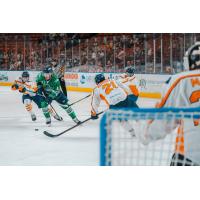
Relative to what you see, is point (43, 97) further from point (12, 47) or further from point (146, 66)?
point (146, 66)

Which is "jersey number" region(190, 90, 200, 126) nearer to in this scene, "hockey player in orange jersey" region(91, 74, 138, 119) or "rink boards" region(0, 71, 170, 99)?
"rink boards" region(0, 71, 170, 99)

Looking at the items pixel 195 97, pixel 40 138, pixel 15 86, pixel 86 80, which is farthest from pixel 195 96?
pixel 15 86

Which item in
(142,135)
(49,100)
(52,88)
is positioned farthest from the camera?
(49,100)

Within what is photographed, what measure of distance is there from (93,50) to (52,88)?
0.45 m

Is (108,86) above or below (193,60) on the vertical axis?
below

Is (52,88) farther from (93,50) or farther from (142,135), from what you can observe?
(142,135)

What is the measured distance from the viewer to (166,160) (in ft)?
7.06

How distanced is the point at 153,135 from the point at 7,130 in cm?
159

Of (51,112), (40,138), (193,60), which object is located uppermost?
(193,60)

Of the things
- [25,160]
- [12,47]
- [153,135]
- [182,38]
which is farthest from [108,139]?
[12,47]

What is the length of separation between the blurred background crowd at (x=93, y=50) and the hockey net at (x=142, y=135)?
3.06 feet

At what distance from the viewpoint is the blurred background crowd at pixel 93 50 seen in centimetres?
287

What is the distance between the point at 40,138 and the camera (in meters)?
3.13

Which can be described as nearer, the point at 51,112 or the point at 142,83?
the point at 142,83
